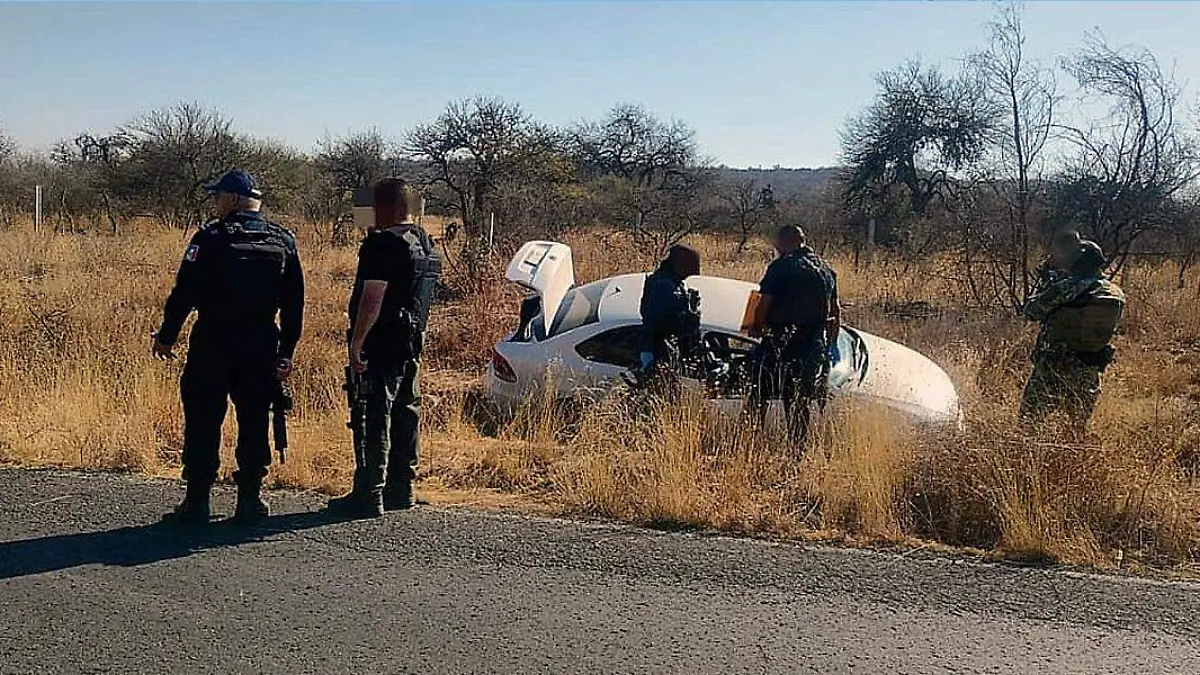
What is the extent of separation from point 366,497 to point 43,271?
1401 cm

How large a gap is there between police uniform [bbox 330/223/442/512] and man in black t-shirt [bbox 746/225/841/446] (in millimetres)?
2661

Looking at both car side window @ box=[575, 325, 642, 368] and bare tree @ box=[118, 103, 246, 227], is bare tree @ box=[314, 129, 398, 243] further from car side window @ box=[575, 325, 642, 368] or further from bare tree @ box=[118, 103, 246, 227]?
car side window @ box=[575, 325, 642, 368]

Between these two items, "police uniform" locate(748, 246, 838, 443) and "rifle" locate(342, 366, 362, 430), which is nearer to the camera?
"rifle" locate(342, 366, 362, 430)

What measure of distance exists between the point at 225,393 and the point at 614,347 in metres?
3.57

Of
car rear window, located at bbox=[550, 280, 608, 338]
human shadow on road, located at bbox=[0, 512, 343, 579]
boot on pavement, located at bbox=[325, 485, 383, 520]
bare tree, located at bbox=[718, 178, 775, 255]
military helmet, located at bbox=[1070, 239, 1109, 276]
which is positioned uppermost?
bare tree, located at bbox=[718, 178, 775, 255]

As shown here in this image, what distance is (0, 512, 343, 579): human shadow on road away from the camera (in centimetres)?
472

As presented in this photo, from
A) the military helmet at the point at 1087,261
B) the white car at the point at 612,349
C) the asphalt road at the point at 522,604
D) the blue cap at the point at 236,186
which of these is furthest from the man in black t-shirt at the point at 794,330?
the blue cap at the point at 236,186

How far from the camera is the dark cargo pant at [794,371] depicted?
292 inches

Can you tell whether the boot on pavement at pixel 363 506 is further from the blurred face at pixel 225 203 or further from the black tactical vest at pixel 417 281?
the blurred face at pixel 225 203

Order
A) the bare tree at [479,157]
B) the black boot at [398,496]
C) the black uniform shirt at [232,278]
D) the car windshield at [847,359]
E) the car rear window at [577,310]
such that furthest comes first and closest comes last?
the bare tree at [479,157] → the car rear window at [577,310] → the car windshield at [847,359] → the black boot at [398,496] → the black uniform shirt at [232,278]

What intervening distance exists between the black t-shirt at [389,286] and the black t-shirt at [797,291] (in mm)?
2879

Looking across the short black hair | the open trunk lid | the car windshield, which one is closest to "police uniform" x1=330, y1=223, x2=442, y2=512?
the short black hair

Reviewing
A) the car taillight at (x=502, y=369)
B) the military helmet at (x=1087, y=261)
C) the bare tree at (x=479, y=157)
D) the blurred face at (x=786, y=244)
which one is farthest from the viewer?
the bare tree at (x=479, y=157)

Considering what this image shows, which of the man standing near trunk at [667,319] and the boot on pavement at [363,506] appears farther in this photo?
the man standing near trunk at [667,319]
